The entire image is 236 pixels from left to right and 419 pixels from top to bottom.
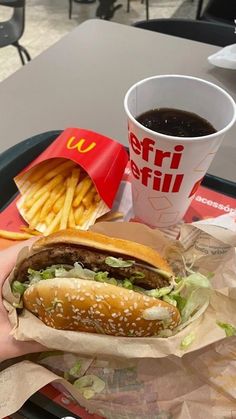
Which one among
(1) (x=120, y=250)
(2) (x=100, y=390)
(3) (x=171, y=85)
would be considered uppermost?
(3) (x=171, y=85)

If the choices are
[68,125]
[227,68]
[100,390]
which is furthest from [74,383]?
[227,68]

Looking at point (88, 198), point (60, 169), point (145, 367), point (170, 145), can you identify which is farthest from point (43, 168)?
point (145, 367)

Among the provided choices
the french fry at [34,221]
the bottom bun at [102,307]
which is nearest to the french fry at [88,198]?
the french fry at [34,221]

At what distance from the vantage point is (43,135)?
1234 mm

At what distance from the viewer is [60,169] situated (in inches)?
43.1

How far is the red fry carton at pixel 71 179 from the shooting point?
1027 mm

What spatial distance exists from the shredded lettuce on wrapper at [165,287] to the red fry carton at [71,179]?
240 mm

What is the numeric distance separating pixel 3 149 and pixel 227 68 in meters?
0.85

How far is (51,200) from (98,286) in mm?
403

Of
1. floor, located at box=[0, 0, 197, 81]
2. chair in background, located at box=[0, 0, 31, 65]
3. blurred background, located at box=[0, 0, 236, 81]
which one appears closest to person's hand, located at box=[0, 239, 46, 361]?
chair in background, located at box=[0, 0, 31, 65]

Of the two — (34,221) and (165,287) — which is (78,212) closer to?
(34,221)

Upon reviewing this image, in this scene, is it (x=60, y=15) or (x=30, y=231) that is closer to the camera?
(x=30, y=231)

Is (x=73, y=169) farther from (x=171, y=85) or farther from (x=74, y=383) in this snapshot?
(x=74, y=383)

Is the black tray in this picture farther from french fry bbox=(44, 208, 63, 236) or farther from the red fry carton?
french fry bbox=(44, 208, 63, 236)
